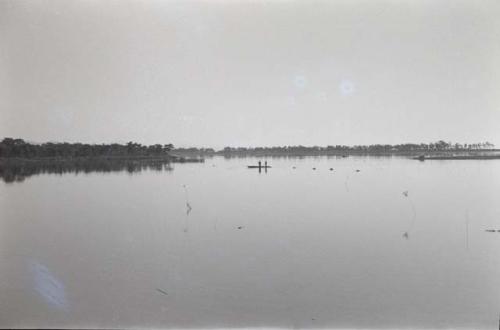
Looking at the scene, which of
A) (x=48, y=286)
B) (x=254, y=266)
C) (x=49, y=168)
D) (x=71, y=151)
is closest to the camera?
(x=48, y=286)

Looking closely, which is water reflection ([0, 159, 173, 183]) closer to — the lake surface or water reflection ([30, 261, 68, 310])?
the lake surface

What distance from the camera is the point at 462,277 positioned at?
730cm

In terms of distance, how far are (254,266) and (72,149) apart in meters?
53.0

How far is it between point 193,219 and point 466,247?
7377 millimetres

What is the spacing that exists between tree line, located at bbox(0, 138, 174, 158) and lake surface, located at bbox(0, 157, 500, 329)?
30616mm

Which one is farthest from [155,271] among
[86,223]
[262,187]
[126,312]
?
[262,187]

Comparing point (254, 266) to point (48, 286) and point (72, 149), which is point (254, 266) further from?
point (72, 149)

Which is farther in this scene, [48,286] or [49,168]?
[49,168]

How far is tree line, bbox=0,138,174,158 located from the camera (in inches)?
1686

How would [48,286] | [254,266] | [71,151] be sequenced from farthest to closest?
1. [71,151]
2. [254,266]
3. [48,286]

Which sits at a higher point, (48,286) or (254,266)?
(254,266)

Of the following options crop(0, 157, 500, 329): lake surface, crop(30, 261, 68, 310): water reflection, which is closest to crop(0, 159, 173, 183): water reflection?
crop(0, 157, 500, 329): lake surface

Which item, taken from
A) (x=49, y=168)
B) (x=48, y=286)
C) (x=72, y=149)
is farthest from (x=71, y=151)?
(x=48, y=286)

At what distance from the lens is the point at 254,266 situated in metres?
7.95
